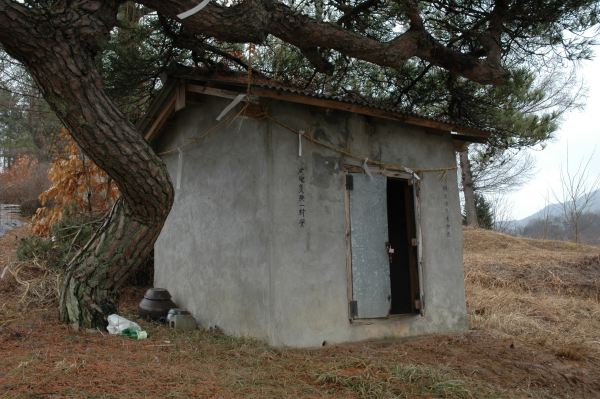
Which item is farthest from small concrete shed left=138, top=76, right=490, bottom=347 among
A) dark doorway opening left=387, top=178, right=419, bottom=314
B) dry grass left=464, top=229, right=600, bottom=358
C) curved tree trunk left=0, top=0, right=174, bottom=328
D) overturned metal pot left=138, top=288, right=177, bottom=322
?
dry grass left=464, top=229, right=600, bottom=358

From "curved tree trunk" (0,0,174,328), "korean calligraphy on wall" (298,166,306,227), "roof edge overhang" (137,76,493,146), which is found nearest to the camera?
"curved tree trunk" (0,0,174,328)

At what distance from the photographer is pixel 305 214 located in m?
5.18

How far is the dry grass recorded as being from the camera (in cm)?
666

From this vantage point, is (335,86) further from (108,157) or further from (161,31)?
(108,157)

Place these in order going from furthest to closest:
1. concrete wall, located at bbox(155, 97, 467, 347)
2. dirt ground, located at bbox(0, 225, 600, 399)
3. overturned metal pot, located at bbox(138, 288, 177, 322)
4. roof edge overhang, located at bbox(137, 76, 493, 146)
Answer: overturned metal pot, located at bbox(138, 288, 177, 322)
concrete wall, located at bbox(155, 97, 467, 347)
roof edge overhang, located at bbox(137, 76, 493, 146)
dirt ground, located at bbox(0, 225, 600, 399)

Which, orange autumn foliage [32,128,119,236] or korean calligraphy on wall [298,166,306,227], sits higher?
orange autumn foliage [32,128,119,236]

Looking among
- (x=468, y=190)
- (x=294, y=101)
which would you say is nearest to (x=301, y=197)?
(x=294, y=101)

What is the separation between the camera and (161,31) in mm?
6473

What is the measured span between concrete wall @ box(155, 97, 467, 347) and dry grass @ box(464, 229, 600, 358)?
1.38 m

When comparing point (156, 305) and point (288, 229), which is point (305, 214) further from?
point (156, 305)

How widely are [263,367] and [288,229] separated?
5.11 ft

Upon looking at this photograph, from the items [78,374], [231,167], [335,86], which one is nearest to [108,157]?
[231,167]

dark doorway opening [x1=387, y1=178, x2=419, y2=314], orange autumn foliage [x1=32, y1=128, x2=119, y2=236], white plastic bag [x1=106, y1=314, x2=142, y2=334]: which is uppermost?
orange autumn foliage [x1=32, y1=128, x2=119, y2=236]

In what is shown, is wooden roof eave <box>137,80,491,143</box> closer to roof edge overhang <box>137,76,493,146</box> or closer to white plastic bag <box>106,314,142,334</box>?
roof edge overhang <box>137,76,493,146</box>
